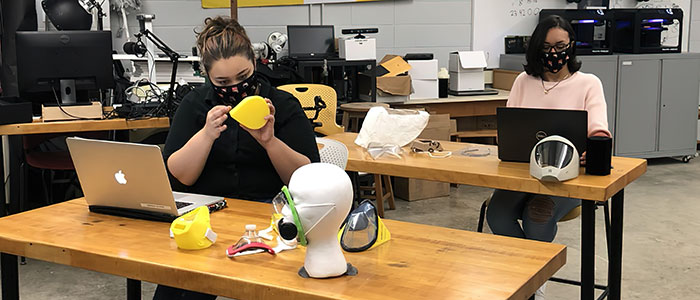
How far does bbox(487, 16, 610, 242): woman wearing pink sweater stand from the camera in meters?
3.08

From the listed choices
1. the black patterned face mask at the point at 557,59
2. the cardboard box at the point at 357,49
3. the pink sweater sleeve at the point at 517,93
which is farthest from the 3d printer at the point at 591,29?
the black patterned face mask at the point at 557,59

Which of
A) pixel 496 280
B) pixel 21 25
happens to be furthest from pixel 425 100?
pixel 496 280

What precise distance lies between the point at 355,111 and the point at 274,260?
11.2 feet

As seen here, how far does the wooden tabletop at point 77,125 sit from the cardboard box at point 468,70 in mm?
2592

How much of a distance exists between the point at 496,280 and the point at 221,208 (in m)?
0.94

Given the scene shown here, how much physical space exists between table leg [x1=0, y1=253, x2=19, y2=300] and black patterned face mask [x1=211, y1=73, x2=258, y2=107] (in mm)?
741

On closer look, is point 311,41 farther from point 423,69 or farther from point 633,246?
point 633,246

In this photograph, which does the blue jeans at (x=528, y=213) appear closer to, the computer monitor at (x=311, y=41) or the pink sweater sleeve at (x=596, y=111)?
the pink sweater sleeve at (x=596, y=111)

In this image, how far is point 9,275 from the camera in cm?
210

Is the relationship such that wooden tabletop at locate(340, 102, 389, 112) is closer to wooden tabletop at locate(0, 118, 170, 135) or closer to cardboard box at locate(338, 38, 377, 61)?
cardboard box at locate(338, 38, 377, 61)

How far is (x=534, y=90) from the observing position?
336cm

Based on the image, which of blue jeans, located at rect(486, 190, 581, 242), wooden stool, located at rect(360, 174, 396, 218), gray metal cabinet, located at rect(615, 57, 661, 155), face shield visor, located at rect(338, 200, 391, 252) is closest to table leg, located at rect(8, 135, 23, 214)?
wooden stool, located at rect(360, 174, 396, 218)

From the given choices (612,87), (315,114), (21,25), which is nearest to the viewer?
(315,114)

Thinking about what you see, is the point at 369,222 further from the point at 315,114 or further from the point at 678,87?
the point at 678,87
